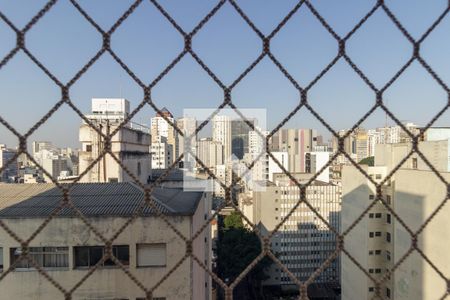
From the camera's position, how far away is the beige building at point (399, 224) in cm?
451

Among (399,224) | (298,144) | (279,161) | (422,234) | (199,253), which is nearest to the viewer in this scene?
(279,161)

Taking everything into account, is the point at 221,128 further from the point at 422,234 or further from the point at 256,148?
the point at 422,234

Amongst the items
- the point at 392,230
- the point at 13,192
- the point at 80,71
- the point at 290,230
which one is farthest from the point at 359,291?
the point at 80,71

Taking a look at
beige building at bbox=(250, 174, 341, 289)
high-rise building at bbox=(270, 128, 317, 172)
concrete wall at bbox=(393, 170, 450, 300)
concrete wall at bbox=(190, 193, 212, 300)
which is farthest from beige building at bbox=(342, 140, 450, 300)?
high-rise building at bbox=(270, 128, 317, 172)

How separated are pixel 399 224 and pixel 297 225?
23.1ft

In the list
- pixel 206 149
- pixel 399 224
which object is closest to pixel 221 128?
pixel 206 149

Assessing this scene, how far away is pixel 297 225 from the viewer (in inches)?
502

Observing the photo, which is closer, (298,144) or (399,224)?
(399,224)

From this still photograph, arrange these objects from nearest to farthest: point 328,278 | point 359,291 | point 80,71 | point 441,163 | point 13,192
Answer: point 80,71
point 13,192
point 441,163
point 359,291
point 328,278

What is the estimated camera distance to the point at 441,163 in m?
4.49

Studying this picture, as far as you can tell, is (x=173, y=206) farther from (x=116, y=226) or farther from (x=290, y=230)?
(x=290, y=230)

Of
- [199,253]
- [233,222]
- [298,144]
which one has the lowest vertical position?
[233,222]

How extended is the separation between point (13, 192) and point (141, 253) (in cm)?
156

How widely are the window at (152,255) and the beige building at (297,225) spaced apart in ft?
33.2
